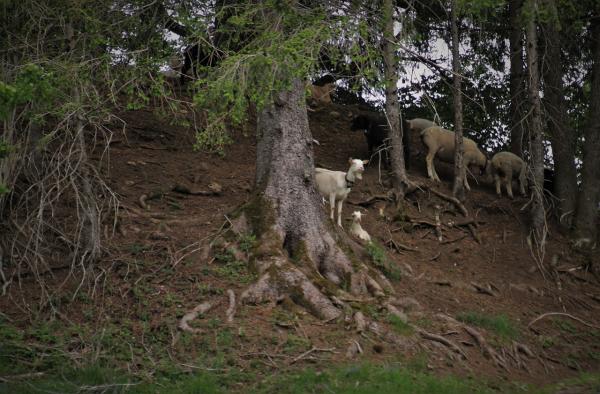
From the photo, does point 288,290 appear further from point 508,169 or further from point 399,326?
point 508,169

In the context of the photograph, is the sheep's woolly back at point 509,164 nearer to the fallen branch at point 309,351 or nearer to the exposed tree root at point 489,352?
the exposed tree root at point 489,352

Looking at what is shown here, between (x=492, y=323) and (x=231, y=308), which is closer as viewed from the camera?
(x=231, y=308)

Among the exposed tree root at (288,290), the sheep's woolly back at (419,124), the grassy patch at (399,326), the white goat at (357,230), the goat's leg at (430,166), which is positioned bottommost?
the grassy patch at (399,326)

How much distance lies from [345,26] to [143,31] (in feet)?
11.7

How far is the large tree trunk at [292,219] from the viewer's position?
12.0 metres

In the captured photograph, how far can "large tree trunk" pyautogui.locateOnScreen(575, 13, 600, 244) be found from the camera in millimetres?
18000

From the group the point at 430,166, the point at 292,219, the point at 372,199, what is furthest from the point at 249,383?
the point at 430,166

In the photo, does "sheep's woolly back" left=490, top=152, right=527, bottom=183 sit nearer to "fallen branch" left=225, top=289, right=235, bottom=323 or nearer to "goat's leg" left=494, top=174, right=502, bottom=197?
"goat's leg" left=494, top=174, right=502, bottom=197

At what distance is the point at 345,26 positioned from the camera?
1066 cm

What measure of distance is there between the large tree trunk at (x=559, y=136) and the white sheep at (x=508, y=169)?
35.7 inches

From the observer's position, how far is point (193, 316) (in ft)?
35.9

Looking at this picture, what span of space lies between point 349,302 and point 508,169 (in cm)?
896

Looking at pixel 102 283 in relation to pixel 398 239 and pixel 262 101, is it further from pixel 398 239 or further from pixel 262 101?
pixel 398 239

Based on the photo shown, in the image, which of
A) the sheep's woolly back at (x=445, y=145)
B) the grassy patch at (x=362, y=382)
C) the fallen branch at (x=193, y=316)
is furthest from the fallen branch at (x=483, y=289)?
the fallen branch at (x=193, y=316)
